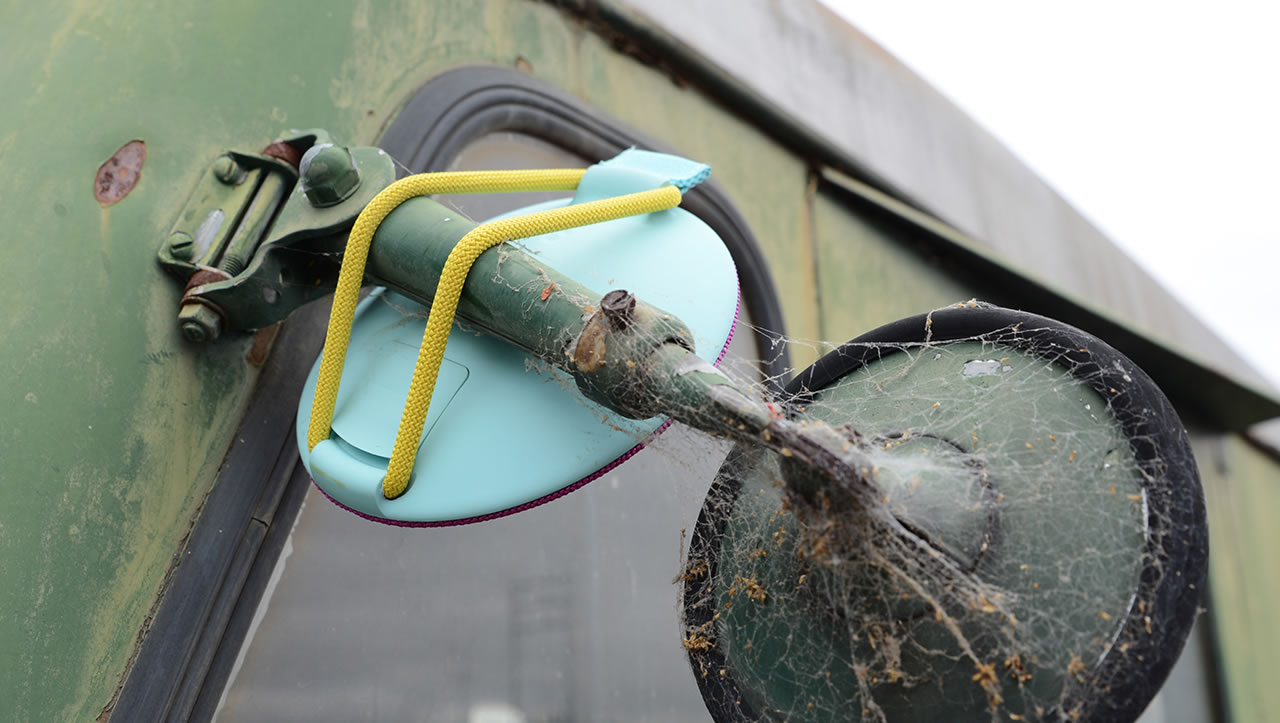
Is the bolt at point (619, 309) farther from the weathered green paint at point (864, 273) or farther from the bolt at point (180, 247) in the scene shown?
the weathered green paint at point (864, 273)

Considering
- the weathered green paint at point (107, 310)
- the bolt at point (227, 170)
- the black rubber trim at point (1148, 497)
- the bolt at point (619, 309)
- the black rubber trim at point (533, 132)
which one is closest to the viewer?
the black rubber trim at point (1148, 497)

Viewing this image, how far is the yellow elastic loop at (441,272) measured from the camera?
570 millimetres

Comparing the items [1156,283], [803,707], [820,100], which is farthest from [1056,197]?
[803,707]

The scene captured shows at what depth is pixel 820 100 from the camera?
157cm

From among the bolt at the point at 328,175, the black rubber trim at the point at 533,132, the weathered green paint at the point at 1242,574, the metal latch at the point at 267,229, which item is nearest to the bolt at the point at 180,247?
the metal latch at the point at 267,229

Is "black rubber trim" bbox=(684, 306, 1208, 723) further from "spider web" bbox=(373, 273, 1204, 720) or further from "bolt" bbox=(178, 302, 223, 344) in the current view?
"bolt" bbox=(178, 302, 223, 344)

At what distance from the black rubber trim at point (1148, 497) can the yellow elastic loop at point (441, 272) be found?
177mm

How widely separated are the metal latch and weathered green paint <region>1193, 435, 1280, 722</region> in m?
1.96

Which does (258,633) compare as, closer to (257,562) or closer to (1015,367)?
(257,562)

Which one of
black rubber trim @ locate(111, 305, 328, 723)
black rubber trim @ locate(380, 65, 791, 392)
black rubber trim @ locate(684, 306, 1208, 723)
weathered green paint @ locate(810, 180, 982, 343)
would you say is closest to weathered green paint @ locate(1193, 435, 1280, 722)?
weathered green paint @ locate(810, 180, 982, 343)

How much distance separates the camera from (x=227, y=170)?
2.39 feet

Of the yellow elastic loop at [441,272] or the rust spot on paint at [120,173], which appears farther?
the rust spot on paint at [120,173]

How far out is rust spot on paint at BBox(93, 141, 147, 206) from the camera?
69cm

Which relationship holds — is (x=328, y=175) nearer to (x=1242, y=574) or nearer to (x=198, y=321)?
(x=198, y=321)
